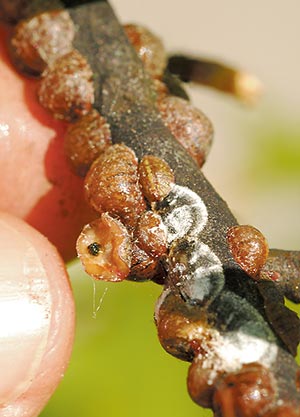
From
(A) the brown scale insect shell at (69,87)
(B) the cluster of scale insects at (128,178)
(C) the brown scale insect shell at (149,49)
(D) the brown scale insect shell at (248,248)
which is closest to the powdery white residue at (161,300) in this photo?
(B) the cluster of scale insects at (128,178)

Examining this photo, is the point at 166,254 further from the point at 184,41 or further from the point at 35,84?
the point at 184,41

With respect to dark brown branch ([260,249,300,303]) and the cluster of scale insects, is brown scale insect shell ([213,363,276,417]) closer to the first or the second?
the cluster of scale insects

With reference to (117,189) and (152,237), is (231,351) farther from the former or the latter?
(117,189)

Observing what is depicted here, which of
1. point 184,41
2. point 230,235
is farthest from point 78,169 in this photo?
point 184,41

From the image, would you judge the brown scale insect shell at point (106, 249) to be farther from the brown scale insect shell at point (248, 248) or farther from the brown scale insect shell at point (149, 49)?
the brown scale insect shell at point (149, 49)

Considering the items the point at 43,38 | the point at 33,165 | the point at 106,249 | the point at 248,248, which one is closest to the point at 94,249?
the point at 106,249

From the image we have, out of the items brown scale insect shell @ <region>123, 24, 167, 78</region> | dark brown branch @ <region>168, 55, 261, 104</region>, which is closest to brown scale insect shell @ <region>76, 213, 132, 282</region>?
brown scale insect shell @ <region>123, 24, 167, 78</region>
